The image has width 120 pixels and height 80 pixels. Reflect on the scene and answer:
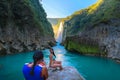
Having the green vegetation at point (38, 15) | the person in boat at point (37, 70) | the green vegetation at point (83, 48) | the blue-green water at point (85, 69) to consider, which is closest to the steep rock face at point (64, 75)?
the person in boat at point (37, 70)

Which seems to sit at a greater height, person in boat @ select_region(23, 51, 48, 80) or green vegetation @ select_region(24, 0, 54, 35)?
green vegetation @ select_region(24, 0, 54, 35)

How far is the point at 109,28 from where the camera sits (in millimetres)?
66625

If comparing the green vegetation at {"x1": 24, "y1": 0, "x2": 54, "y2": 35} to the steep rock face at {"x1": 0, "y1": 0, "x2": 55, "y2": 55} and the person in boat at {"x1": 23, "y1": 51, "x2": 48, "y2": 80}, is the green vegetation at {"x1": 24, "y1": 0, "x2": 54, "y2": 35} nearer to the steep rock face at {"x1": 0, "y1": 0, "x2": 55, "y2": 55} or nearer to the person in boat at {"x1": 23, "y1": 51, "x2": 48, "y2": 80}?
the steep rock face at {"x1": 0, "y1": 0, "x2": 55, "y2": 55}

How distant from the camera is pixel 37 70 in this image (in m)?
6.68

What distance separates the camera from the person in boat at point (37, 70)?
263 inches

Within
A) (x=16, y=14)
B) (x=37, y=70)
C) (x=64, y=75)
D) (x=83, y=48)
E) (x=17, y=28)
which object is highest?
(x=16, y=14)

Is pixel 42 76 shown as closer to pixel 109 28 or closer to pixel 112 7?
pixel 109 28

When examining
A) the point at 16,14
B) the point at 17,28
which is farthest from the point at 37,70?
the point at 17,28

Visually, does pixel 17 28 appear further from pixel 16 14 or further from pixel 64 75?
pixel 64 75

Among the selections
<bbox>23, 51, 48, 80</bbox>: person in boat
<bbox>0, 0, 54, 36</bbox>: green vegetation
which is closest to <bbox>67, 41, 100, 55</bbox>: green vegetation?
<bbox>0, 0, 54, 36</bbox>: green vegetation

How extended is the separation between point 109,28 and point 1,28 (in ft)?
108

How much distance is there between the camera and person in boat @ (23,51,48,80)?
6668 millimetres

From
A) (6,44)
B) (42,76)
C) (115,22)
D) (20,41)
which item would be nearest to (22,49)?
(20,41)

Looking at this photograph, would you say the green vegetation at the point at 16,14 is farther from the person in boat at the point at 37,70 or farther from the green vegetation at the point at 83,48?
the person in boat at the point at 37,70
